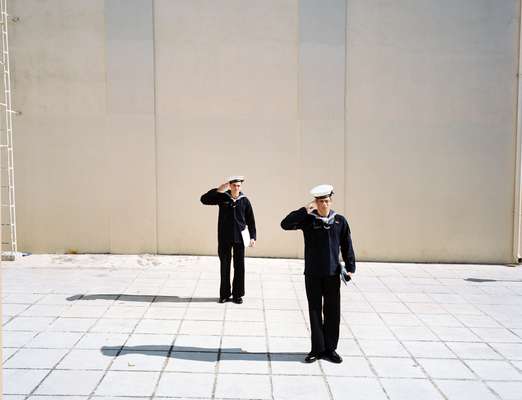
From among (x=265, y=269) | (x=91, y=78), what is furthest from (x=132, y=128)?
(x=265, y=269)

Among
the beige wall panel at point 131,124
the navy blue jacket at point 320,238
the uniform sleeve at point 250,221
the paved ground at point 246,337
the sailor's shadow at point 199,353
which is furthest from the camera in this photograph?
the beige wall panel at point 131,124

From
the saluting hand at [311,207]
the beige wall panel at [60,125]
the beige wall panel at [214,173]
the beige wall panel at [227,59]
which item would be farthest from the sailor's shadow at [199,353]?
the beige wall panel at [227,59]

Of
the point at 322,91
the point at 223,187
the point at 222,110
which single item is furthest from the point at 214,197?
the point at 322,91

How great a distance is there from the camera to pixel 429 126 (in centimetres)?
999

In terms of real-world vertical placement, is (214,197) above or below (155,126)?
below

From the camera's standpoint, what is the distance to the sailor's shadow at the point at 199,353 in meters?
4.96

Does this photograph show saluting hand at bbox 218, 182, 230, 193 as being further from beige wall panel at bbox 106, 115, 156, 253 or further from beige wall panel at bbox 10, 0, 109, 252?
beige wall panel at bbox 10, 0, 109, 252

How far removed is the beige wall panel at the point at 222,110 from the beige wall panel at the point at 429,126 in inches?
55.1

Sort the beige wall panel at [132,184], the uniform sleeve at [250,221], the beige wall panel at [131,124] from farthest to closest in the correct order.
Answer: the beige wall panel at [132,184], the beige wall panel at [131,124], the uniform sleeve at [250,221]

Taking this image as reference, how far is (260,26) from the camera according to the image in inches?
387

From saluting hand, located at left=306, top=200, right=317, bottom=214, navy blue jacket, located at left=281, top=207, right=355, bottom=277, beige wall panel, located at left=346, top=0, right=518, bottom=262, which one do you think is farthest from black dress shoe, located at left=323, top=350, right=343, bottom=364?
beige wall panel, located at left=346, top=0, right=518, bottom=262

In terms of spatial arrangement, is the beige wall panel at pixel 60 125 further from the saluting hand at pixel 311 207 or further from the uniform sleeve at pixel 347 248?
the uniform sleeve at pixel 347 248

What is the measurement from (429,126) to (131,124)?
6.21 m

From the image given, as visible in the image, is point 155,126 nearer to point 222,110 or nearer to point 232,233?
point 222,110
